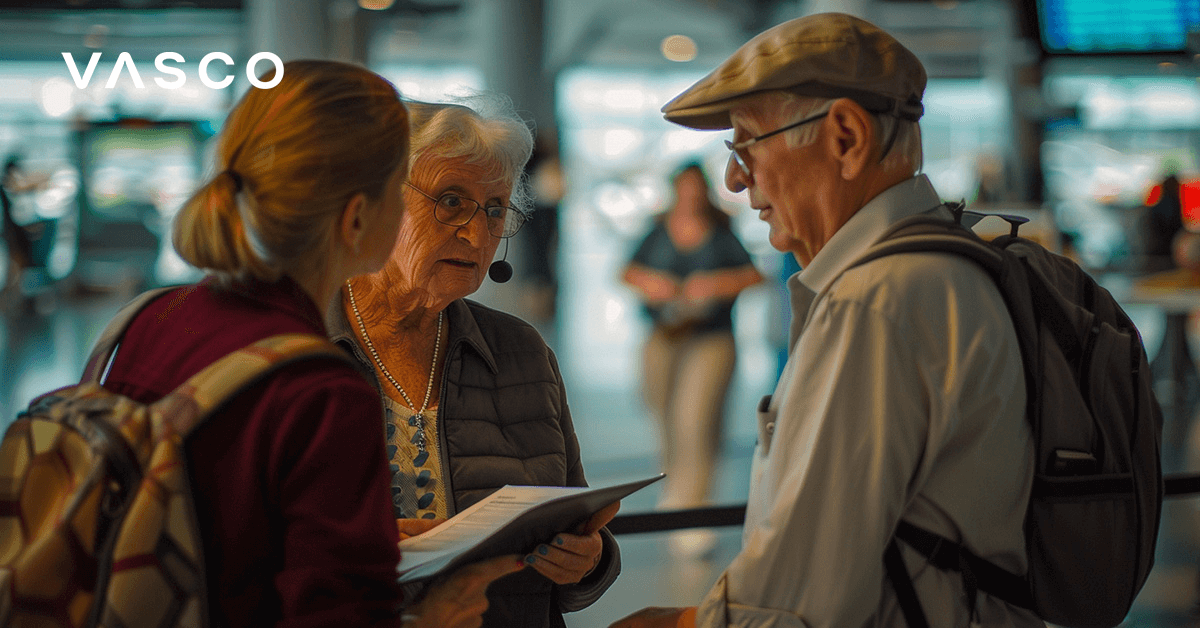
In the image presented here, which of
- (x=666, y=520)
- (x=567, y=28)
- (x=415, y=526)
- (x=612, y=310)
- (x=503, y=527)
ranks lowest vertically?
(x=612, y=310)

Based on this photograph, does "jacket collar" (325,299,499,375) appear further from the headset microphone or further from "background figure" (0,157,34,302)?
"background figure" (0,157,34,302)

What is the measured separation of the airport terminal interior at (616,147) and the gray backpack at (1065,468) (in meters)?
0.26

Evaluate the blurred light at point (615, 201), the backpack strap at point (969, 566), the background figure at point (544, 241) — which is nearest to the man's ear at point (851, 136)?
the backpack strap at point (969, 566)

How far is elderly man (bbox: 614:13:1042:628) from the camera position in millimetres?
1135

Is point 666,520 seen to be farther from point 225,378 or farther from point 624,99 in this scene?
point 624,99

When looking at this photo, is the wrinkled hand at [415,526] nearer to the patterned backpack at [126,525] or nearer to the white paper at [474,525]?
the white paper at [474,525]

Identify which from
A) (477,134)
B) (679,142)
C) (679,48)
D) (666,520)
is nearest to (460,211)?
(477,134)

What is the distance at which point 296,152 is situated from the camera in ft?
3.05

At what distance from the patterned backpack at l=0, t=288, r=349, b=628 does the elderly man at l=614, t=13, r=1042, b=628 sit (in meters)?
0.62

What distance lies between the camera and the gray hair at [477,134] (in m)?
1.68

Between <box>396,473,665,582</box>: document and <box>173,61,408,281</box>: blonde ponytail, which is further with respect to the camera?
<box>396,473,665,582</box>: document

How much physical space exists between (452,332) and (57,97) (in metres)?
7.55

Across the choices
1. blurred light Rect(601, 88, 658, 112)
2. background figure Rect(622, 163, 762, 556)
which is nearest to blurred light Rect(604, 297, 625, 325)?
blurred light Rect(601, 88, 658, 112)

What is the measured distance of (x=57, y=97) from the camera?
7.75 metres
